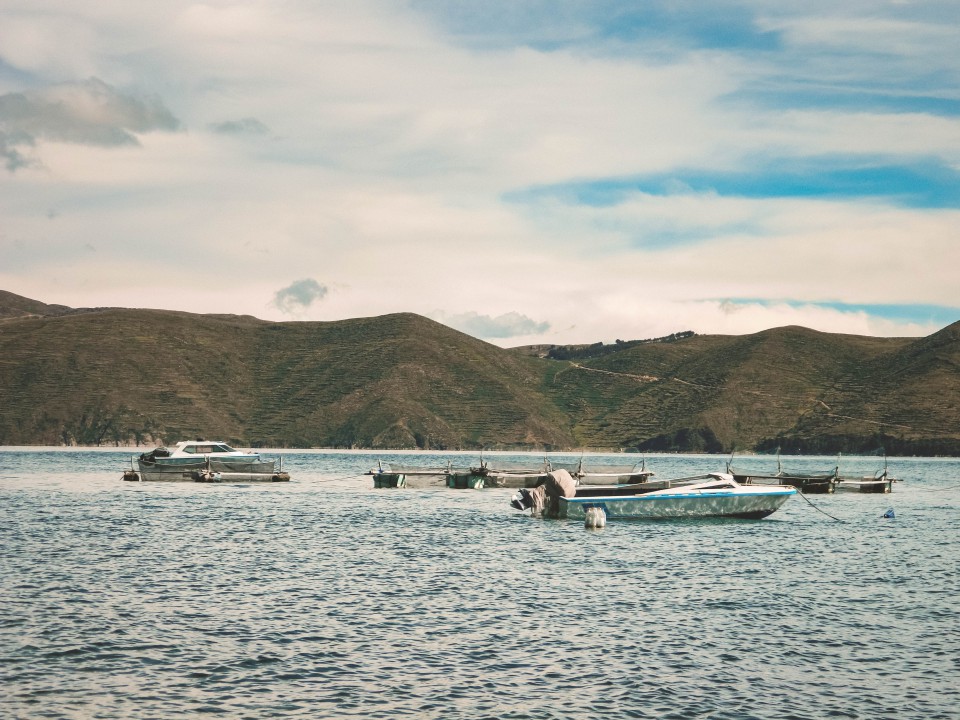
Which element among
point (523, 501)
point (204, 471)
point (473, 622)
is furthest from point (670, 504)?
point (204, 471)

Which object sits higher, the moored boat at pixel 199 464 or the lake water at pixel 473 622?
the moored boat at pixel 199 464

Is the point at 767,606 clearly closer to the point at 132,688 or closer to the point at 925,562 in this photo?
the point at 925,562

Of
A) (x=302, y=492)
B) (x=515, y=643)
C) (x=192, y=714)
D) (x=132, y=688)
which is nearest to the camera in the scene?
(x=192, y=714)

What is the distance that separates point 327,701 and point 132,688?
4.23m

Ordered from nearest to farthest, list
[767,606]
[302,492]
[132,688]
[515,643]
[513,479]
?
[132,688]
[515,643]
[767,606]
[302,492]
[513,479]

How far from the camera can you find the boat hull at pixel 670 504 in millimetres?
61375

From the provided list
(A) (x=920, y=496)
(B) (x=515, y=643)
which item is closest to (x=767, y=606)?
(B) (x=515, y=643)

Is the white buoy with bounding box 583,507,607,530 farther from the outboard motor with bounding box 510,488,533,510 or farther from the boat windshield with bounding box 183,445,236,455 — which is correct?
the boat windshield with bounding box 183,445,236,455

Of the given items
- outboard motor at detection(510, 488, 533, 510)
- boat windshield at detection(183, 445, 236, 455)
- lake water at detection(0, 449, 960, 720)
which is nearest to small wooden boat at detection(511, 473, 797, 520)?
lake water at detection(0, 449, 960, 720)

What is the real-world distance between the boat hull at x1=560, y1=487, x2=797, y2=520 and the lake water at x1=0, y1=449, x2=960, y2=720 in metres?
1.89

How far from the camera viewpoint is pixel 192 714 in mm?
19719

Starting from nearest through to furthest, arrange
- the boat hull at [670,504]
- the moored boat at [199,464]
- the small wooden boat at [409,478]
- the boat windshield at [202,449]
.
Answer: the boat hull at [670,504], the moored boat at [199,464], the small wooden boat at [409,478], the boat windshield at [202,449]

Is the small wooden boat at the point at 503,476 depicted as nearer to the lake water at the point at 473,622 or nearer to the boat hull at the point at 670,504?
the boat hull at the point at 670,504

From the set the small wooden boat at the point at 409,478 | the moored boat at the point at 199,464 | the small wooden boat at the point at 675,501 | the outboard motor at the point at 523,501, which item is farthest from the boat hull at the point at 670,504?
the moored boat at the point at 199,464
